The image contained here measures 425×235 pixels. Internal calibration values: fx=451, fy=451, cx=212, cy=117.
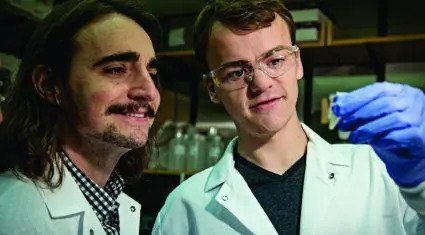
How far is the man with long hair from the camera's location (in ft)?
4.12

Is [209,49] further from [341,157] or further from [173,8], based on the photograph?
[173,8]

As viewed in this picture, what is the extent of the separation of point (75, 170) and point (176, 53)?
1.68 m

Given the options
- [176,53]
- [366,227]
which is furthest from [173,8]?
Answer: [366,227]

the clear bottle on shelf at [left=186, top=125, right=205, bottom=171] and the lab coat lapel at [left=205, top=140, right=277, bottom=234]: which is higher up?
the lab coat lapel at [left=205, top=140, right=277, bottom=234]

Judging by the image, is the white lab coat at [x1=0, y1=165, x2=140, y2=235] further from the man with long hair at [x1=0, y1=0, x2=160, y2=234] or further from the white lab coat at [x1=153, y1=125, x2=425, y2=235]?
the white lab coat at [x1=153, y1=125, x2=425, y2=235]

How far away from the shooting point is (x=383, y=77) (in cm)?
275

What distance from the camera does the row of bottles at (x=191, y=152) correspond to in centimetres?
283

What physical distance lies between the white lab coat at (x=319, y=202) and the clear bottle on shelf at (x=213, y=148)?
1.25 meters

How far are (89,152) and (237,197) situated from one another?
1.55 ft

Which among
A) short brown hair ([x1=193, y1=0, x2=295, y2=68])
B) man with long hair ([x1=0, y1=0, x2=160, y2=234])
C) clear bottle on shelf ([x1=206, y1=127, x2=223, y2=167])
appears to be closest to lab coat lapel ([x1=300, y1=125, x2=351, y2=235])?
short brown hair ([x1=193, y1=0, x2=295, y2=68])

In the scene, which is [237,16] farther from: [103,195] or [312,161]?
[103,195]

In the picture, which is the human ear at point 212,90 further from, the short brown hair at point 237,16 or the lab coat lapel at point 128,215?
the lab coat lapel at point 128,215

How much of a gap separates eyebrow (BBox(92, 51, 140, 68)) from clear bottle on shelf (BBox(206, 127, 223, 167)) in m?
1.51

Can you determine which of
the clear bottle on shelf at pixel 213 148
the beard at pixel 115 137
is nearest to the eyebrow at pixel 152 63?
the beard at pixel 115 137
